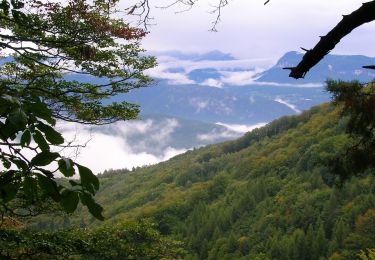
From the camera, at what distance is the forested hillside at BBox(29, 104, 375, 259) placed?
264ft

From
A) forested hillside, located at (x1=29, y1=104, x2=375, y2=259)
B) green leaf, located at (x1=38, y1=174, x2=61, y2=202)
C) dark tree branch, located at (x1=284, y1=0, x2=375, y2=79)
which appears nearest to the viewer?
green leaf, located at (x1=38, y1=174, x2=61, y2=202)

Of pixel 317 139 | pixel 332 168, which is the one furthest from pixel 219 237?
pixel 332 168

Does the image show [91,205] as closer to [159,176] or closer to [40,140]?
[40,140]

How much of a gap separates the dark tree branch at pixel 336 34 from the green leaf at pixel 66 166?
1460mm

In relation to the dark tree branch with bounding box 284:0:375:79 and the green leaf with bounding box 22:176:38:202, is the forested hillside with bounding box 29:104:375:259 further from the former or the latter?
the green leaf with bounding box 22:176:38:202

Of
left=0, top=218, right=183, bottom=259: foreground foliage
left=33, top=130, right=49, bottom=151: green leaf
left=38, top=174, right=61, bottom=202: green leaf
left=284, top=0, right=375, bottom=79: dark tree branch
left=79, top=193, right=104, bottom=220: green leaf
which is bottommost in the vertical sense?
left=0, top=218, right=183, bottom=259: foreground foliage

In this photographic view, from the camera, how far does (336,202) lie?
91.8 meters

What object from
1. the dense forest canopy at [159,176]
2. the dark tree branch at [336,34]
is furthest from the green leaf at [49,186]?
the dark tree branch at [336,34]

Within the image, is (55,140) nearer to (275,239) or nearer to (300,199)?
(275,239)

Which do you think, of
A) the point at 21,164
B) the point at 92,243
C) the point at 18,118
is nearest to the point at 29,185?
the point at 21,164

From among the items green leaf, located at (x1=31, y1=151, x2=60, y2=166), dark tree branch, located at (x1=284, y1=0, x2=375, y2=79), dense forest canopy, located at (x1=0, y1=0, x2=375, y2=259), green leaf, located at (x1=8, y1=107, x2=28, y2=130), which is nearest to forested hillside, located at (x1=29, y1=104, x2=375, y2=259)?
dense forest canopy, located at (x1=0, y1=0, x2=375, y2=259)

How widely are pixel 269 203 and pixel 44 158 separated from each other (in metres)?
109

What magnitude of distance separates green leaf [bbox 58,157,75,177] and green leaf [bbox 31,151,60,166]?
0.11ft

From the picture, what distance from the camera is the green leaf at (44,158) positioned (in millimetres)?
1547
